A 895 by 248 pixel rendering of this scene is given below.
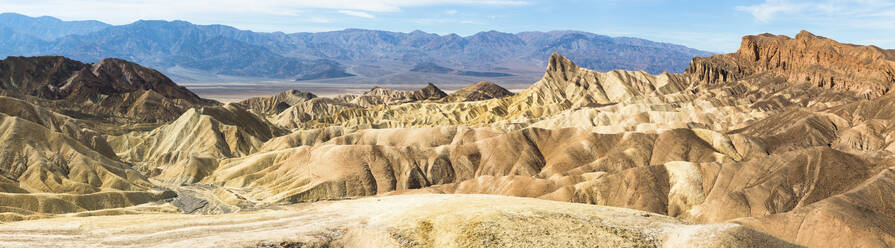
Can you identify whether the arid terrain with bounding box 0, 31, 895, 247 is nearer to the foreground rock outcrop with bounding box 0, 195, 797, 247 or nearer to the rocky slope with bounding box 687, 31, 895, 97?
the foreground rock outcrop with bounding box 0, 195, 797, 247

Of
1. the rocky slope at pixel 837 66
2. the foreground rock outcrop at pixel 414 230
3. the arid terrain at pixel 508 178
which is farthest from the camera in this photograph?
the rocky slope at pixel 837 66

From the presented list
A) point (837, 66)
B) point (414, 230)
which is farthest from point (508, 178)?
point (837, 66)

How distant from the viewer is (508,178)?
9662 centimetres

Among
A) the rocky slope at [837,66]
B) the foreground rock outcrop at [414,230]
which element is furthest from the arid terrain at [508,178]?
the rocky slope at [837,66]

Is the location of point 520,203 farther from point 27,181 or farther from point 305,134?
point 305,134

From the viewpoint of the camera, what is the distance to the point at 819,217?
219 feet

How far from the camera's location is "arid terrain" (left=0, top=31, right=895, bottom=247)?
53531mm

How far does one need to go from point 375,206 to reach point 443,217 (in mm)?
15021

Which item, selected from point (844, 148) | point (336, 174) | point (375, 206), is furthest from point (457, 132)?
point (844, 148)

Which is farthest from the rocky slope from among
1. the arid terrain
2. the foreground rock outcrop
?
the foreground rock outcrop

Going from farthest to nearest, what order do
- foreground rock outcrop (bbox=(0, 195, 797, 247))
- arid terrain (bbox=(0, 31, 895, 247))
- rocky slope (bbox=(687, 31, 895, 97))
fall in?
rocky slope (bbox=(687, 31, 895, 97))
arid terrain (bbox=(0, 31, 895, 247))
foreground rock outcrop (bbox=(0, 195, 797, 247))

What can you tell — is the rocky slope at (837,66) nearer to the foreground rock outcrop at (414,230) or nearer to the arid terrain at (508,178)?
the arid terrain at (508,178)

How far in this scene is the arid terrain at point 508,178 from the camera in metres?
53.5

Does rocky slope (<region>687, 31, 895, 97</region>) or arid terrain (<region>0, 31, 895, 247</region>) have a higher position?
rocky slope (<region>687, 31, 895, 97</region>)
